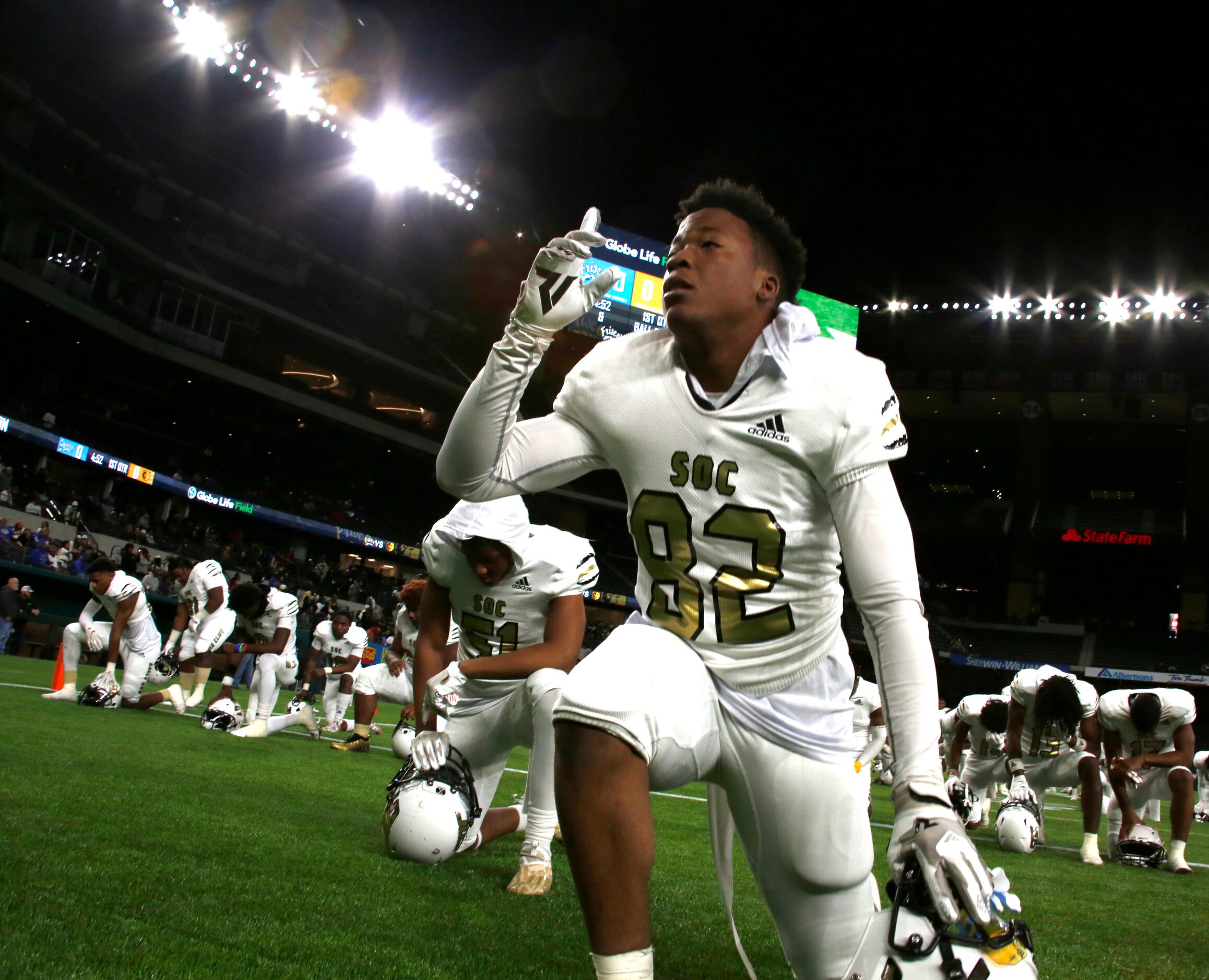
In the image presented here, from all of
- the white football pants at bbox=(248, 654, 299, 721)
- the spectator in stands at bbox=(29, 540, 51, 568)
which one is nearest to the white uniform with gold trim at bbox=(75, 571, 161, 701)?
the white football pants at bbox=(248, 654, 299, 721)

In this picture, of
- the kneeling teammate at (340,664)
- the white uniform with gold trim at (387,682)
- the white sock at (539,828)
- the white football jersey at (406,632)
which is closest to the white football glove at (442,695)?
the white sock at (539,828)

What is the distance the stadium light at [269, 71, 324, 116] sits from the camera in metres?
31.1

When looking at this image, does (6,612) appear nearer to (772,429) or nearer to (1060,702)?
(1060,702)

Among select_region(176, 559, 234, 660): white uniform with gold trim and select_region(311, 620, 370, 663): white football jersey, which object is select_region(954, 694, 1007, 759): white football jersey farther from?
select_region(176, 559, 234, 660): white uniform with gold trim

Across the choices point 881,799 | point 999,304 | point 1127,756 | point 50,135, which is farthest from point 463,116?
point 1127,756

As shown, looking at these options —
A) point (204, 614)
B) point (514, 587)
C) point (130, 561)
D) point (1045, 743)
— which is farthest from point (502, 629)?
point (130, 561)

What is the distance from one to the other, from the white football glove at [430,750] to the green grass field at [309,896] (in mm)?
439

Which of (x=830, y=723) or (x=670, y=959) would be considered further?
(x=670, y=959)

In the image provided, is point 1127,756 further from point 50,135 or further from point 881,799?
point 50,135

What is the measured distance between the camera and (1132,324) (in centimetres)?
3488

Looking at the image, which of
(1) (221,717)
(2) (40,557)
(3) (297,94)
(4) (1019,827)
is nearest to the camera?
(4) (1019,827)

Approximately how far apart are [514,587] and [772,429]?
9.13 feet

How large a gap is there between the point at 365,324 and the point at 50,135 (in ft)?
41.1

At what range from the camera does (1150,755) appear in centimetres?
746
